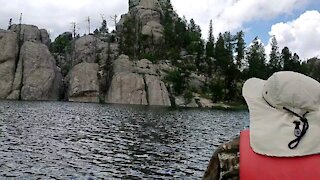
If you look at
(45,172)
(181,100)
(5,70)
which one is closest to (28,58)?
(5,70)

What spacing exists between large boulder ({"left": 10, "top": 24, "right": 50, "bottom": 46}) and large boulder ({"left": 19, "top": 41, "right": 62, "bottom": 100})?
1190 centimetres

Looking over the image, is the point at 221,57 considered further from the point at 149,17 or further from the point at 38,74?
the point at 38,74

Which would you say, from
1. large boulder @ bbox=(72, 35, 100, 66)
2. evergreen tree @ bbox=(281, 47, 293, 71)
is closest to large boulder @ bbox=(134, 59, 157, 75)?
large boulder @ bbox=(72, 35, 100, 66)

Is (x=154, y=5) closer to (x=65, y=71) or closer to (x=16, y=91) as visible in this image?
(x=65, y=71)

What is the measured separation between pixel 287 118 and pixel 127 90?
308 ft

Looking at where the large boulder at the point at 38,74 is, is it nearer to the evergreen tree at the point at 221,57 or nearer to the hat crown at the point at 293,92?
the evergreen tree at the point at 221,57

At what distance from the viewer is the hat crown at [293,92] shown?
2.87m

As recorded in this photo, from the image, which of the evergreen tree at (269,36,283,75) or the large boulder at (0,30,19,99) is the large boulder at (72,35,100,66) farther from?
the evergreen tree at (269,36,283,75)

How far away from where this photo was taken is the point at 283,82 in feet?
9.64

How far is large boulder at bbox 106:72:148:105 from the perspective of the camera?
3794 inches

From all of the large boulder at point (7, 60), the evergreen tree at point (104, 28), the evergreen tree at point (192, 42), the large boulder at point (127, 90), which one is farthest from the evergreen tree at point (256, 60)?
the large boulder at point (7, 60)

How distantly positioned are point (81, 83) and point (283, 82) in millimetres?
96146

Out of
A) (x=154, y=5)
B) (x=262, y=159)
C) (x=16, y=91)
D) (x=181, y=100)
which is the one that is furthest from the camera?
(x=154, y=5)

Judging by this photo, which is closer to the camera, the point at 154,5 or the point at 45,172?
the point at 45,172
